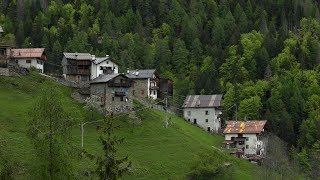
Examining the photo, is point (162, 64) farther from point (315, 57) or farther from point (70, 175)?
point (70, 175)

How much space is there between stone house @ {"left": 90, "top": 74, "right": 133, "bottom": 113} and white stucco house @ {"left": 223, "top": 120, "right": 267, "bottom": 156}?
19.7m

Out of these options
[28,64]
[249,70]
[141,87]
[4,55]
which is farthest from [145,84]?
[249,70]

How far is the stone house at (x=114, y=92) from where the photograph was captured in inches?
4097

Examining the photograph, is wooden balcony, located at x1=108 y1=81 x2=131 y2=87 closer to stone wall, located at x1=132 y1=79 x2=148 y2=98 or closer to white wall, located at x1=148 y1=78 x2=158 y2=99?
stone wall, located at x1=132 y1=79 x2=148 y2=98

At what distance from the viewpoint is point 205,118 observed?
412ft

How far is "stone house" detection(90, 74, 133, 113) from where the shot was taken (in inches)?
4097

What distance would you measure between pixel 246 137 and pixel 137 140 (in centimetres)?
2724

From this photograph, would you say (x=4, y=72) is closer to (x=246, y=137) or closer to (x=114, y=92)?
(x=114, y=92)

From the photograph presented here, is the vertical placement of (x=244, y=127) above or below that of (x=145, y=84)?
below

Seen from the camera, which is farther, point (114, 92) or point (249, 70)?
point (249, 70)

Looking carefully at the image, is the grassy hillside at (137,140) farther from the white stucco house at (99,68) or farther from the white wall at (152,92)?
the white wall at (152,92)

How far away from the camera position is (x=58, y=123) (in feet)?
168

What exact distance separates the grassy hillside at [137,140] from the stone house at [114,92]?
251 cm

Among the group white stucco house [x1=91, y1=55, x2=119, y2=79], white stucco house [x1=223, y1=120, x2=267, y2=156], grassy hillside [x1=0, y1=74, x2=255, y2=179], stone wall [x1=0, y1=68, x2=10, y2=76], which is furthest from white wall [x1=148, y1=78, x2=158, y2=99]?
stone wall [x1=0, y1=68, x2=10, y2=76]
